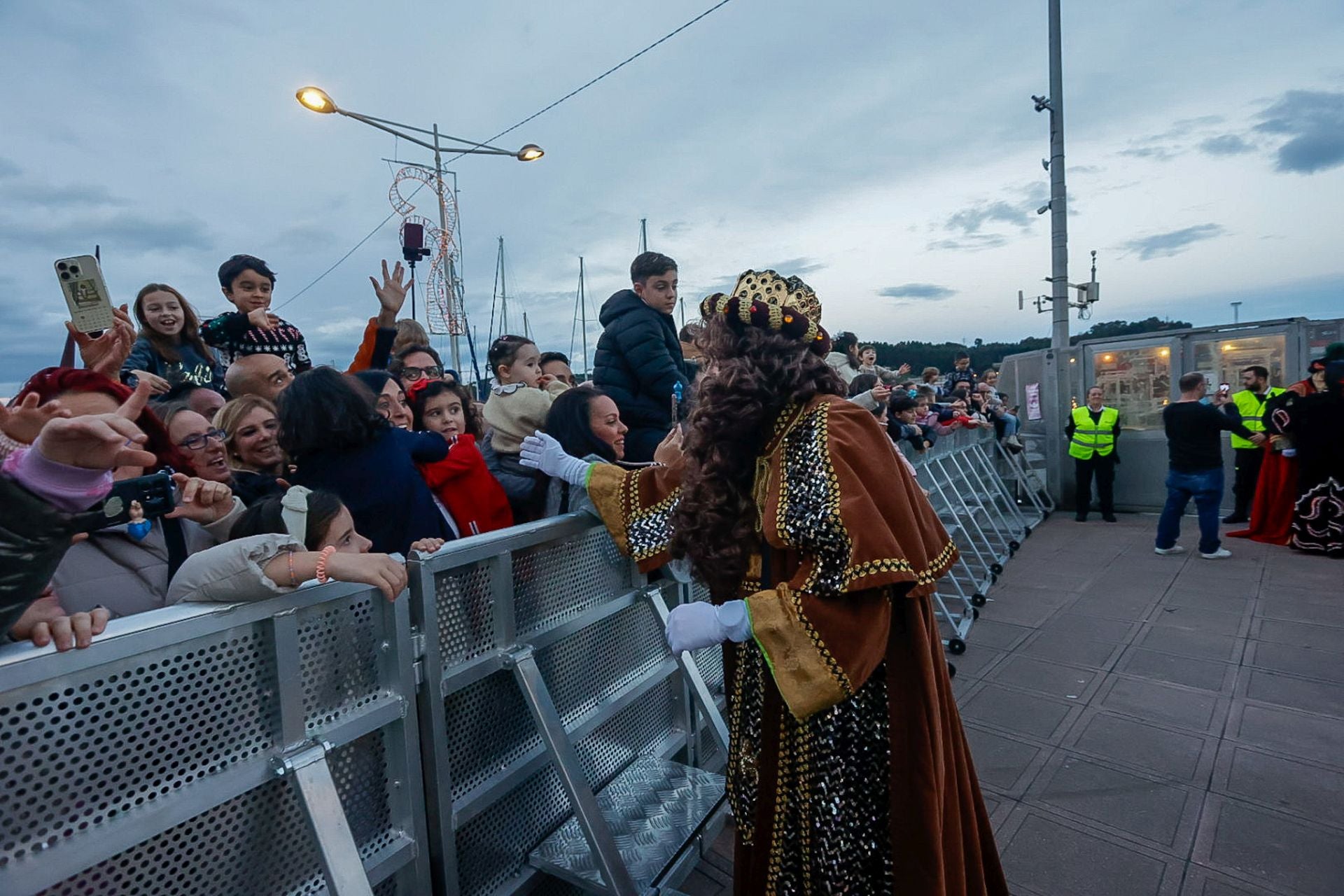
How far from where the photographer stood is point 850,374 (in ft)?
20.2

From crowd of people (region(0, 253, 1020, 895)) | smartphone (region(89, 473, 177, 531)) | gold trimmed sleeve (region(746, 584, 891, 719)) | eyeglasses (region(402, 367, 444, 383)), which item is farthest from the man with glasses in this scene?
gold trimmed sleeve (region(746, 584, 891, 719))

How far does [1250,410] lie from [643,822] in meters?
9.53

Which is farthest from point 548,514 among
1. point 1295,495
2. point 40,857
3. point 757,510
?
point 1295,495

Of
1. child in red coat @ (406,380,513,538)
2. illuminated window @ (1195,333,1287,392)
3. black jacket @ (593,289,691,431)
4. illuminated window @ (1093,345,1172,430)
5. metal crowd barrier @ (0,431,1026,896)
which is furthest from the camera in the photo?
illuminated window @ (1093,345,1172,430)

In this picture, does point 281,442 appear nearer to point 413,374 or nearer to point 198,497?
point 198,497

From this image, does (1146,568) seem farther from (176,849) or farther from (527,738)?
(176,849)

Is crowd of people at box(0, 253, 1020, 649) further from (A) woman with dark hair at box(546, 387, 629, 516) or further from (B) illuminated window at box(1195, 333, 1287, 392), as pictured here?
(B) illuminated window at box(1195, 333, 1287, 392)

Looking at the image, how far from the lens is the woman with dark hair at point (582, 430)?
267 centimetres

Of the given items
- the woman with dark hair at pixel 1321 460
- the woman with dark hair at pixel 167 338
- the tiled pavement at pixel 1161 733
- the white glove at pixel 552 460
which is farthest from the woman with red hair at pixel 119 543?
the woman with dark hair at pixel 1321 460

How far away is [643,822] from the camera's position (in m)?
2.46

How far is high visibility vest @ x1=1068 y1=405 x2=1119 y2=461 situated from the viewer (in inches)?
359

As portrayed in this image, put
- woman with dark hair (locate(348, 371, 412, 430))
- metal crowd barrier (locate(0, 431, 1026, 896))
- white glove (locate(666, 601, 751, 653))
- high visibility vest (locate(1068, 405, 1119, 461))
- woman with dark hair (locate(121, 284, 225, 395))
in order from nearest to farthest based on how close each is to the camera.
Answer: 1. metal crowd barrier (locate(0, 431, 1026, 896))
2. white glove (locate(666, 601, 751, 653))
3. woman with dark hair (locate(348, 371, 412, 430))
4. woman with dark hair (locate(121, 284, 225, 395))
5. high visibility vest (locate(1068, 405, 1119, 461))

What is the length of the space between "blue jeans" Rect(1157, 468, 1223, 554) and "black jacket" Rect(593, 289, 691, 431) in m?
6.40

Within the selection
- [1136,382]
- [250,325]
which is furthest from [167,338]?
[1136,382]
